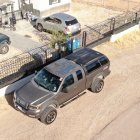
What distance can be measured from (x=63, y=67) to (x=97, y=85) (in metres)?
2.12

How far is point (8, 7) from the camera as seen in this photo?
86.3 feet

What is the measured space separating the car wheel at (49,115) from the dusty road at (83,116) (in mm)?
233

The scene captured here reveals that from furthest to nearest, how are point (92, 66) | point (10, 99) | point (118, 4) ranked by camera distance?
point (118, 4) → point (10, 99) → point (92, 66)

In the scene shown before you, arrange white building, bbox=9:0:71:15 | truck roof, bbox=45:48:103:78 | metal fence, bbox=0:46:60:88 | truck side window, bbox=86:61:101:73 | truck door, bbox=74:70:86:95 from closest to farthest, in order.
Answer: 1. truck roof, bbox=45:48:103:78
2. truck door, bbox=74:70:86:95
3. truck side window, bbox=86:61:101:73
4. metal fence, bbox=0:46:60:88
5. white building, bbox=9:0:71:15

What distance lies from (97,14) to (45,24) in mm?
6168

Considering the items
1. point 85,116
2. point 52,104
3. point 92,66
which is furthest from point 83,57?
point 52,104

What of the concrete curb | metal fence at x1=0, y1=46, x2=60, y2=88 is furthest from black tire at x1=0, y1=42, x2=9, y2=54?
the concrete curb

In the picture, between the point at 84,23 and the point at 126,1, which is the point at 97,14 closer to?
the point at 84,23

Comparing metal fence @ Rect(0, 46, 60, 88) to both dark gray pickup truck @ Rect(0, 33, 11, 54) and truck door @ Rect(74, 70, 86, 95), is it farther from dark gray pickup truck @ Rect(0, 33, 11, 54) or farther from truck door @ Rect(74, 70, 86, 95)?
truck door @ Rect(74, 70, 86, 95)

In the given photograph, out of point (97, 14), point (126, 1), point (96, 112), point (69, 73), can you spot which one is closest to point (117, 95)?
point (96, 112)

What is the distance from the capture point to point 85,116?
47.6 ft

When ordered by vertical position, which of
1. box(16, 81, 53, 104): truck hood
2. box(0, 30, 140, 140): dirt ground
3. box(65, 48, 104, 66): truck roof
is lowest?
box(0, 30, 140, 140): dirt ground

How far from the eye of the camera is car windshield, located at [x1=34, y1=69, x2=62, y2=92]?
14.1 meters

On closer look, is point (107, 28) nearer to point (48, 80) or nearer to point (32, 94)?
point (48, 80)
